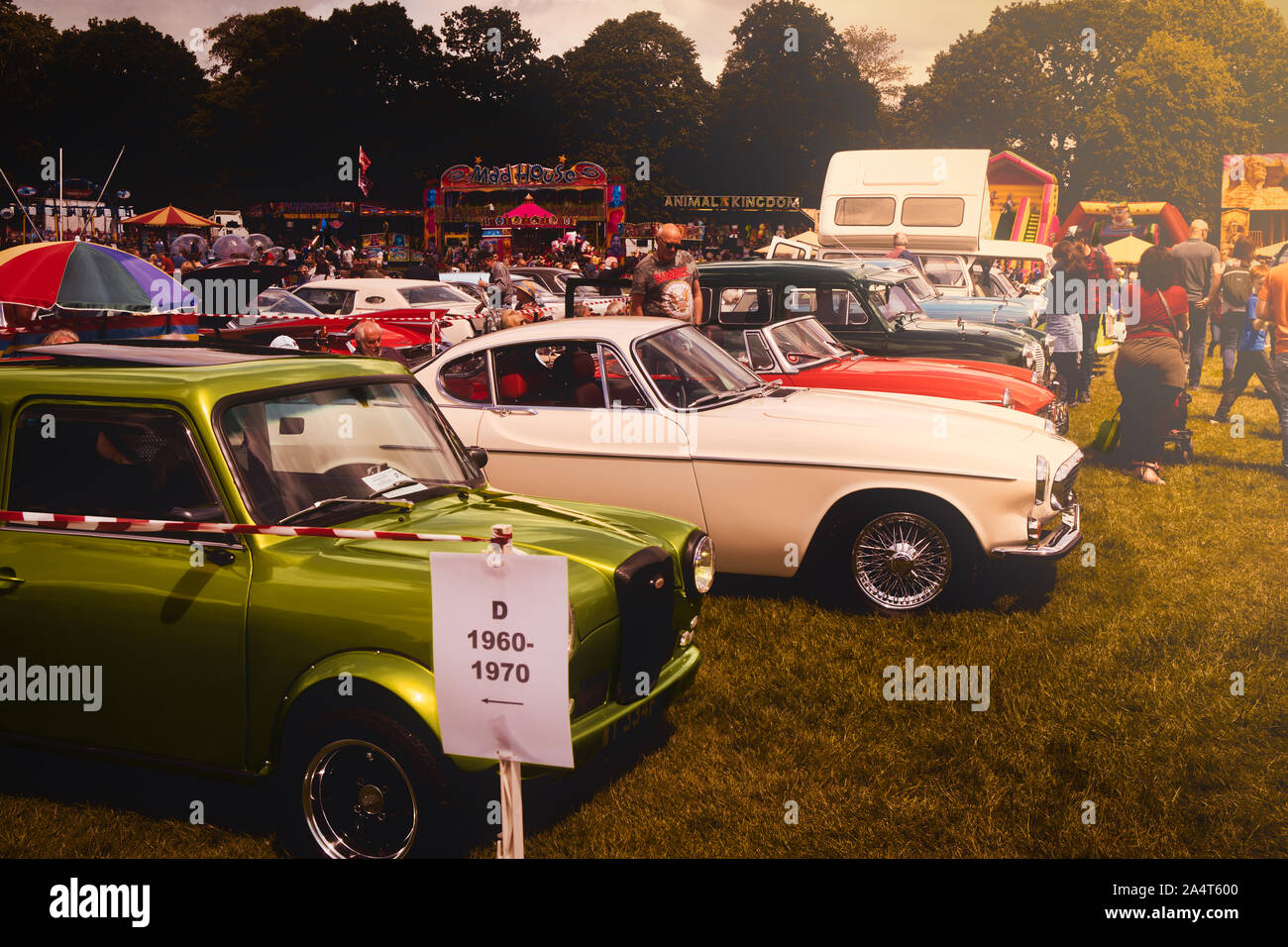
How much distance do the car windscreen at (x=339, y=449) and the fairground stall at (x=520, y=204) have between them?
4480 cm

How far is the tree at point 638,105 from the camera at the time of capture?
6906 centimetres

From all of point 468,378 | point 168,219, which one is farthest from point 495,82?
point 468,378

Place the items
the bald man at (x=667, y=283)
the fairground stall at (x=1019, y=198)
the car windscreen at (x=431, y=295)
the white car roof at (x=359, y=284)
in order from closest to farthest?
the bald man at (x=667, y=283)
the white car roof at (x=359, y=284)
the car windscreen at (x=431, y=295)
the fairground stall at (x=1019, y=198)

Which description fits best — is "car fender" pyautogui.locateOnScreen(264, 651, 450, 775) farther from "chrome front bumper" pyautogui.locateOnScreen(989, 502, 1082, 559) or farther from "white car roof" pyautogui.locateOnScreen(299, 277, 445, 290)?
"white car roof" pyautogui.locateOnScreen(299, 277, 445, 290)

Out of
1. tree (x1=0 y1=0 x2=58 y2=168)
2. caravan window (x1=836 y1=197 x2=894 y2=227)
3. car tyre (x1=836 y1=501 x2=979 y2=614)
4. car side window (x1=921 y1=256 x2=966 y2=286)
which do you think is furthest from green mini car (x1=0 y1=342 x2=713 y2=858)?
tree (x1=0 y1=0 x2=58 y2=168)

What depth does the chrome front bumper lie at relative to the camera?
6613mm

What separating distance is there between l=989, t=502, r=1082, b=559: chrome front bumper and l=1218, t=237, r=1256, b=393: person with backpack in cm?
910

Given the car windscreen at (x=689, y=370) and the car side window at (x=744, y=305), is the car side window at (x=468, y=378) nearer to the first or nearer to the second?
the car windscreen at (x=689, y=370)

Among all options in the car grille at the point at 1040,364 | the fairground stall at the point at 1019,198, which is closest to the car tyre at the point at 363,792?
the car grille at the point at 1040,364

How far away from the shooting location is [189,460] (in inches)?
164

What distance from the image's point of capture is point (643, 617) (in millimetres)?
4367

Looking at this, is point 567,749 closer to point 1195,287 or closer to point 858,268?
point 858,268
